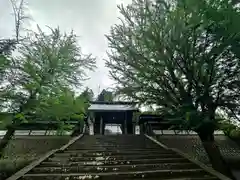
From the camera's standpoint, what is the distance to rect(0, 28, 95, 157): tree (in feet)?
22.9

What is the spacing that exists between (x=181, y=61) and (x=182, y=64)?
0.11m

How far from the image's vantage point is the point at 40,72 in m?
7.68

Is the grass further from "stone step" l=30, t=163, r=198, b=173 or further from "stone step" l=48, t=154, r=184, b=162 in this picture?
"stone step" l=30, t=163, r=198, b=173

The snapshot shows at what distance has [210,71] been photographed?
6.58 m

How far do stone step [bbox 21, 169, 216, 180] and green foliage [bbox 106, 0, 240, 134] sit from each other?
1.84 metres

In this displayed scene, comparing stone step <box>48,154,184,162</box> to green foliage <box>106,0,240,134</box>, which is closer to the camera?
stone step <box>48,154,184,162</box>

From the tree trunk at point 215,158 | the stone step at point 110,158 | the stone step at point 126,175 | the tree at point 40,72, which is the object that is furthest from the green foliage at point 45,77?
the tree trunk at point 215,158

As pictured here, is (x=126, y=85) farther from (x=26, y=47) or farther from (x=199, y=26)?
(x=26, y=47)

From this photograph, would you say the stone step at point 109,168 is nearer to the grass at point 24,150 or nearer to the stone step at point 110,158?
the stone step at point 110,158

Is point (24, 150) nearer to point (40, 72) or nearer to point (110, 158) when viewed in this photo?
point (40, 72)

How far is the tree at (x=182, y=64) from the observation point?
19.6 feet

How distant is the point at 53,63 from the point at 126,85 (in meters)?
2.74

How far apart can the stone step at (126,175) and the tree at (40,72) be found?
309cm

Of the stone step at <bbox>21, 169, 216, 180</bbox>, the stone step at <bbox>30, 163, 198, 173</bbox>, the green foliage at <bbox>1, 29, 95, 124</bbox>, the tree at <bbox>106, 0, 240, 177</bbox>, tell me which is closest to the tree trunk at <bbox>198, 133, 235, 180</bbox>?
the tree at <bbox>106, 0, 240, 177</bbox>
